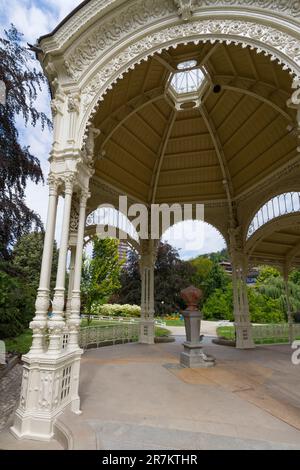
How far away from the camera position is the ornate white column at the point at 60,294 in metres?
4.46

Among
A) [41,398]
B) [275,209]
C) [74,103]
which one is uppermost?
[275,209]

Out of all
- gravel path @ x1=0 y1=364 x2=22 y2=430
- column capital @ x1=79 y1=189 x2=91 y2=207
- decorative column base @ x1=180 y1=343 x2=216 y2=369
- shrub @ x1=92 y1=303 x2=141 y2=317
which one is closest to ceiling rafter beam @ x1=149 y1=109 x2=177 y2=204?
column capital @ x1=79 y1=189 x2=91 y2=207

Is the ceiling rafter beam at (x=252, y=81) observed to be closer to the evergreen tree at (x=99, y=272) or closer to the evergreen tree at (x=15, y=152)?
the evergreen tree at (x=15, y=152)

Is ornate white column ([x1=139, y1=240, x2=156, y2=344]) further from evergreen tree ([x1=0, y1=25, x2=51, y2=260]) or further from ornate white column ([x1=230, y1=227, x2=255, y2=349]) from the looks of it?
evergreen tree ([x1=0, y1=25, x2=51, y2=260])

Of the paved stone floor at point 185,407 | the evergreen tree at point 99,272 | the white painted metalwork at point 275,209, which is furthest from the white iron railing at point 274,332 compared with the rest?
the evergreen tree at point 99,272

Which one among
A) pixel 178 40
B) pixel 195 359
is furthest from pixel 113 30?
pixel 195 359

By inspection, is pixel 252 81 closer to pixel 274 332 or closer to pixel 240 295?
pixel 240 295

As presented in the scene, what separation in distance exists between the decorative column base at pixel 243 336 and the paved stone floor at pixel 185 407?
12.1 feet

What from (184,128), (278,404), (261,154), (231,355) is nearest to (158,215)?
(184,128)

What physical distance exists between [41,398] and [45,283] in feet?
5.83

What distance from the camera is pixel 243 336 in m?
12.2

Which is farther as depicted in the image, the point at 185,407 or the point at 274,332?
the point at 274,332

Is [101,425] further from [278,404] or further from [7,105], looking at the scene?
[7,105]

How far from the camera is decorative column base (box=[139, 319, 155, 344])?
13.0 m
